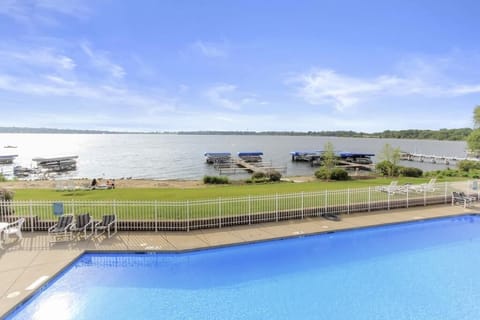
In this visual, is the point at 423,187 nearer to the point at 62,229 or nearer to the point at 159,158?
the point at 62,229

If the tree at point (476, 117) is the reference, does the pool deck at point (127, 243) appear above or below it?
below

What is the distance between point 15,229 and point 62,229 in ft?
4.74

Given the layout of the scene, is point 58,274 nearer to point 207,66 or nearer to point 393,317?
point 393,317

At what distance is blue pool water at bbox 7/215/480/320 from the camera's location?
5.85m

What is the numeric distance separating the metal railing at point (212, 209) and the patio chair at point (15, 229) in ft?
1.37

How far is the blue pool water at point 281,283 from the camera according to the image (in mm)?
5852

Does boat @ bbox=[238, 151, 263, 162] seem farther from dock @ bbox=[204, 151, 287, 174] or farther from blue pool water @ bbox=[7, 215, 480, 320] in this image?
blue pool water @ bbox=[7, 215, 480, 320]

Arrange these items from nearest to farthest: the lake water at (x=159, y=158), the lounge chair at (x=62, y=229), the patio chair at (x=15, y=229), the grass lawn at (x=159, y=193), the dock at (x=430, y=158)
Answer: the patio chair at (x=15, y=229) → the lounge chair at (x=62, y=229) → the grass lawn at (x=159, y=193) → the lake water at (x=159, y=158) → the dock at (x=430, y=158)

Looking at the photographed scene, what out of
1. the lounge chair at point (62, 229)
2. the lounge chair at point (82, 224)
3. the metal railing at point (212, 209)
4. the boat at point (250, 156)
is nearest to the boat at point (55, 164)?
the boat at point (250, 156)

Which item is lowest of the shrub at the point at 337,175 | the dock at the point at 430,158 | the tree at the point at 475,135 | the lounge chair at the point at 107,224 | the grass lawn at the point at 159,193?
the dock at the point at 430,158

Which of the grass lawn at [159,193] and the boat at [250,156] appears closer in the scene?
the grass lawn at [159,193]

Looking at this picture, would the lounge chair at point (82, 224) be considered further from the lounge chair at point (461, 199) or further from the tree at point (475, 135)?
the tree at point (475, 135)

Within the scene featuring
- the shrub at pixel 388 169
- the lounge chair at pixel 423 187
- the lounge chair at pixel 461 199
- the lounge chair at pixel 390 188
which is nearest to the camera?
the lounge chair at pixel 461 199

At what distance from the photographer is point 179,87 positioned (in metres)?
37.9
